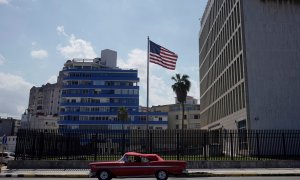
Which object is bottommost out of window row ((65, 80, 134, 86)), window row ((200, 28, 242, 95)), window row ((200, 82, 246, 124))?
window row ((200, 82, 246, 124))

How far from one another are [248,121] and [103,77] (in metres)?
61.2

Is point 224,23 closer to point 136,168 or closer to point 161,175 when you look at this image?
point 161,175

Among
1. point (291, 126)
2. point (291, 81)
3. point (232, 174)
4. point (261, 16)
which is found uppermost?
point (261, 16)

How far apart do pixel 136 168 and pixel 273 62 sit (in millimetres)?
28857

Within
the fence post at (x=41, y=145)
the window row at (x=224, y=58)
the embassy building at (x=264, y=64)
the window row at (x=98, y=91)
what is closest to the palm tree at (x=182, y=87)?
the window row at (x=224, y=58)

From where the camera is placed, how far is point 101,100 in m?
91.2

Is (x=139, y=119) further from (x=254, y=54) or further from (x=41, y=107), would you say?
(x=41, y=107)

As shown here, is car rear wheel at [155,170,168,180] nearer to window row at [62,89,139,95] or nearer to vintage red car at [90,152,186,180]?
vintage red car at [90,152,186,180]

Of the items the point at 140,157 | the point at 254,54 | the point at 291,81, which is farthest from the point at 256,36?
the point at 140,157

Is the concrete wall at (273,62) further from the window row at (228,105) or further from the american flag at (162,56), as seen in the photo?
the american flag at (162,56)

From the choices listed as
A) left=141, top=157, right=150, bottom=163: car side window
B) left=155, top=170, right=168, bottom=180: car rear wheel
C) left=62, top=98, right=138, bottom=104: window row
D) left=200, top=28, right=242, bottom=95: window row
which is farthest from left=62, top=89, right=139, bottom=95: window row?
left=155, top=170, right=168, bottom=180: car rear wheel

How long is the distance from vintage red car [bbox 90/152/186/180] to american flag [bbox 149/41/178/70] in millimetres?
14197

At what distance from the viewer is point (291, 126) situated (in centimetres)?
3728

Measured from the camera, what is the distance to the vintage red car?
1650cm
